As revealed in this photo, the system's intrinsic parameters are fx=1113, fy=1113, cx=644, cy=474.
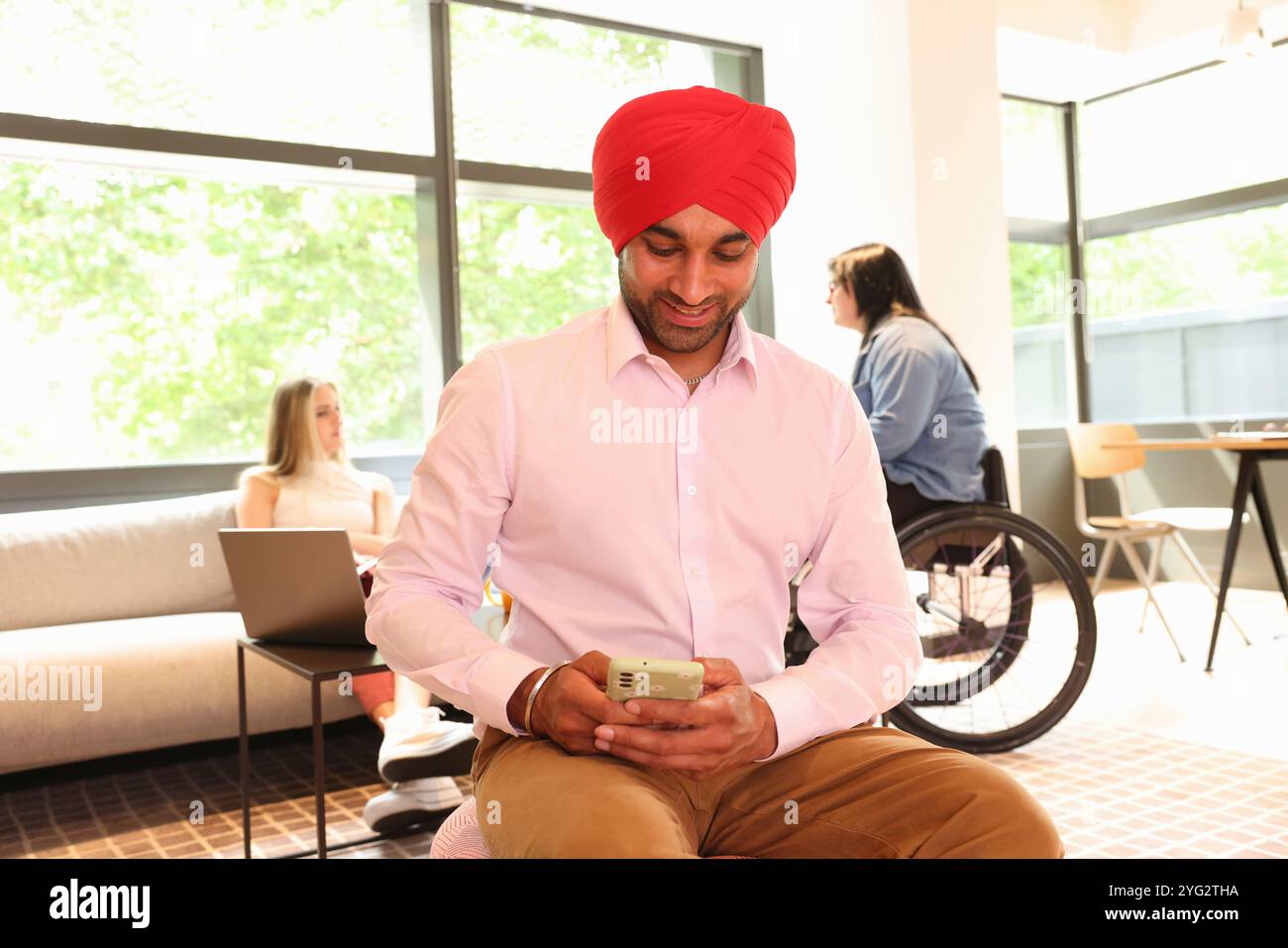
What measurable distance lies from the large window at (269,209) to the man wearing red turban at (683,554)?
2.67m

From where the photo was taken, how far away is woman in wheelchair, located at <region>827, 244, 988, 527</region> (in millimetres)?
3166

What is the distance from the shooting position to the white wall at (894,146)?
176 inches

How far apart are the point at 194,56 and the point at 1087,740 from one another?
378 cm

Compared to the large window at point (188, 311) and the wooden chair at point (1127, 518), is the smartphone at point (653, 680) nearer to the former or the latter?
the large window at point (188, 311)

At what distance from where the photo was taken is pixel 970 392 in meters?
3.28

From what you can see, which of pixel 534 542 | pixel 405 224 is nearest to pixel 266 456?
pixel 405 224

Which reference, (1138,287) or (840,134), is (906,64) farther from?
(1138,287)

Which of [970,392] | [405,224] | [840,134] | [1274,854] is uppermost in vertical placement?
[840,134]

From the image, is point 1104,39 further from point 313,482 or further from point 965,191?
point 313,482

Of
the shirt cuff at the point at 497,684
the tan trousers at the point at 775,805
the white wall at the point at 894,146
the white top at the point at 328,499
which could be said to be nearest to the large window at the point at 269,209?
the white top at the point at 328,499

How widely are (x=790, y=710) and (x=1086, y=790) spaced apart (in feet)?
6.42
